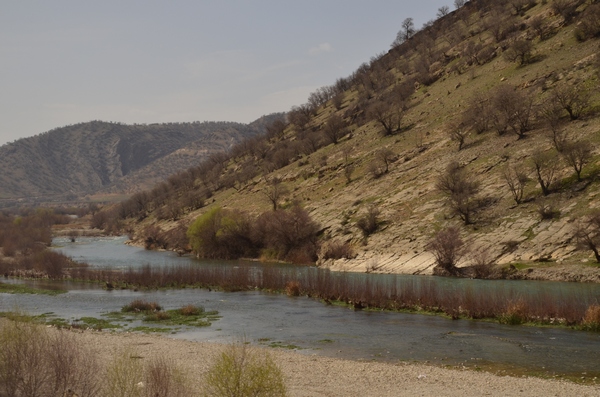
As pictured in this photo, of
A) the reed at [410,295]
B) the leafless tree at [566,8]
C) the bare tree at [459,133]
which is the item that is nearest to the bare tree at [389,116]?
the bare tree at [459,133]

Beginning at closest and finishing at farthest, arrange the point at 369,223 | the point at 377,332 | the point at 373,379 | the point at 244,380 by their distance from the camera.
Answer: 1. the point at 244,380
2. the point at 373,379
3. the point at 377,332
4. the point at 369,223

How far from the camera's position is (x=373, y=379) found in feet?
76.9

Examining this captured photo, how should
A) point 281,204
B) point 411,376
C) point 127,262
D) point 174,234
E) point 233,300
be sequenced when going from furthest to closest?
point 174,234, point 281,204, point 127,262, point 233,300, point 411,376

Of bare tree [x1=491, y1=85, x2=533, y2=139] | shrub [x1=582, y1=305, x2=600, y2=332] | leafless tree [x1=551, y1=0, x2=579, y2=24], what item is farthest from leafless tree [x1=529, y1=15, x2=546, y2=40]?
shrub [x1=582, y1=305, x2=600, y2=332]

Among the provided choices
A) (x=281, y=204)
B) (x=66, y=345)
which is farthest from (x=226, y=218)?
(x=66, y=345)

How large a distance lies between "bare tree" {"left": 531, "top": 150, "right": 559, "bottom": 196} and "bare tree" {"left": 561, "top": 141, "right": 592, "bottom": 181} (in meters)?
1.98

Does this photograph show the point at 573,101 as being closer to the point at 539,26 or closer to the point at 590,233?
the point at 590,233

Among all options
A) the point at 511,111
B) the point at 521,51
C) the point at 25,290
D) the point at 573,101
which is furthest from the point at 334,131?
the point at 25,290

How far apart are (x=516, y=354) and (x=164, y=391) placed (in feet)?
65.2

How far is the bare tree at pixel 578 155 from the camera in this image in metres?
61.4

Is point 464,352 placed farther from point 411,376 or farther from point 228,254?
point 228,254

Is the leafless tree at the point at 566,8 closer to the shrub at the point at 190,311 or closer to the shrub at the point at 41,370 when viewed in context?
the shrub at the point at 190,311

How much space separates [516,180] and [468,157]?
524 inches

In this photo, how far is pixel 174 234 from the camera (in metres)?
121
